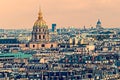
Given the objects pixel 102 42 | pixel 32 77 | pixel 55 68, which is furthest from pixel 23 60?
pixel 102 42

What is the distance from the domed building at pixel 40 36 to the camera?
16312cm

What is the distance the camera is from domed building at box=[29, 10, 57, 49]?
163m

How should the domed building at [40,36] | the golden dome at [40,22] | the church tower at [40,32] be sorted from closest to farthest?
the domed building at [40,36], the church tower at [40,32], the golden dome at [40,22]

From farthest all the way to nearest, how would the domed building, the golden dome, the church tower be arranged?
the golden dome < the church tower < the domed building

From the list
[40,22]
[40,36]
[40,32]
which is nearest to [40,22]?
[40,22]

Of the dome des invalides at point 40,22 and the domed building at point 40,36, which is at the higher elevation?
the dome des invalides at point 40,22

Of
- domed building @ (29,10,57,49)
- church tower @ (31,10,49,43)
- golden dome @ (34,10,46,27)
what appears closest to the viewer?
domed building @ (29,10,57,49)

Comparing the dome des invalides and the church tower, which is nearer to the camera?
the church tower

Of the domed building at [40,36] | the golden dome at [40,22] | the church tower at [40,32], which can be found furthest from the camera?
the golden dome at [40,22]

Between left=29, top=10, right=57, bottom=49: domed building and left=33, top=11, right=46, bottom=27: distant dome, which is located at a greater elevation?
left=33, top=11, right=46, bottom=27: distant dome

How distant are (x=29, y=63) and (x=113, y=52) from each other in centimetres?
1521

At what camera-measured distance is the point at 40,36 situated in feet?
545

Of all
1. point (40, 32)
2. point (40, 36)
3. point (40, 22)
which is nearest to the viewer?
point (40, 36)

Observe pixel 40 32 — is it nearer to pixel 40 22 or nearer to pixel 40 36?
pixel 40 36
